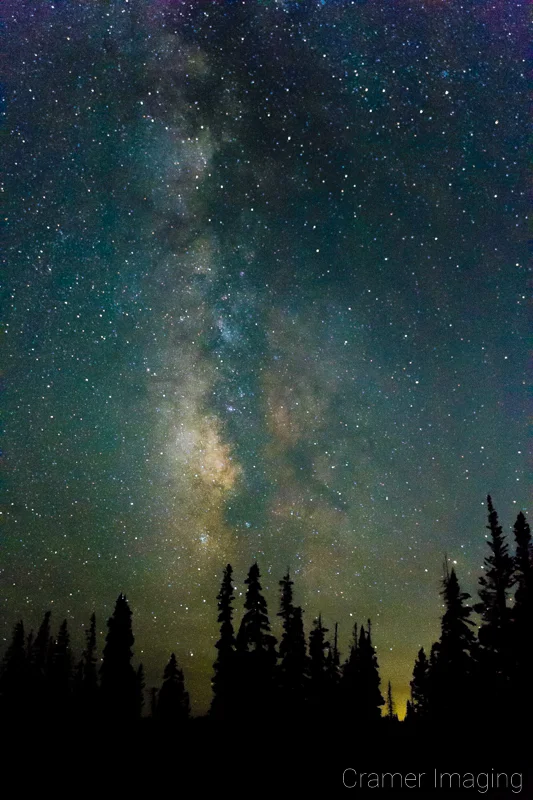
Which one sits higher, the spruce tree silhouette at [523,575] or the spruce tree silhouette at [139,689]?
the spruce tree silhouette at [523,575]

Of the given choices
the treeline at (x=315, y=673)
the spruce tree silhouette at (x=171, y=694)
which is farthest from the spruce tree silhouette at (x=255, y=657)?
the spruce tree silhouette at (x=171, y=694)

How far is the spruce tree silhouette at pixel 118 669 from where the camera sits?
40875 millimetres

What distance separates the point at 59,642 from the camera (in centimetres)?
6359

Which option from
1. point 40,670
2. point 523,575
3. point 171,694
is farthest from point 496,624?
point 40,670

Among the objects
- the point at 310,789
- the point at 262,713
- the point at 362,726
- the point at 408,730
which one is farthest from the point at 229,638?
the point at 310,789

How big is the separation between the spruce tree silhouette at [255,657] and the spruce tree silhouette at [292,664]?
128cm

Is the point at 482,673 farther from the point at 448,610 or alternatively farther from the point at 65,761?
the point at 65,761

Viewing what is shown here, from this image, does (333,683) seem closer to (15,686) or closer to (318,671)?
(318,671)

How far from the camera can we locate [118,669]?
142ft

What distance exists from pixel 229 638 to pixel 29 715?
18868 millimetres

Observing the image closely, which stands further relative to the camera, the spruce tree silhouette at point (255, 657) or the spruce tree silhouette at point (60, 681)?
the spruce tree silhouette at point (60, 681)

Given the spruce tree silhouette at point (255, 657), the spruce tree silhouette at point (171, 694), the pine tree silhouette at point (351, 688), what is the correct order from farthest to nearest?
the spruce tree silhouette at point (171, 694), the pine tree silhouette at point (351, 688), the spruce tree silhouette at point (255, 657)

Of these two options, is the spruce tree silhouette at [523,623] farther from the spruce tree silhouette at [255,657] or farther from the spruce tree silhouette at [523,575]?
the spruce tree silhouette at [255,657]

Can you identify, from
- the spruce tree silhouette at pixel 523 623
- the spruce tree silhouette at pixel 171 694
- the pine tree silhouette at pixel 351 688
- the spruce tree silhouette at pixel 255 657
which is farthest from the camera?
the spruce tree silhouette at pixel 171 694
